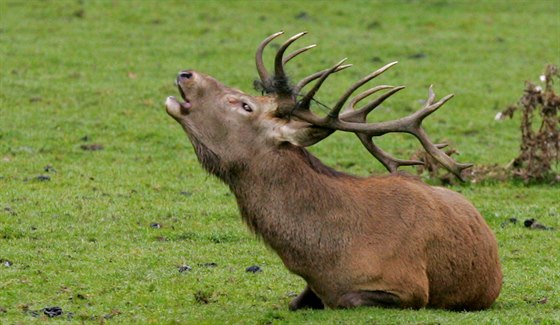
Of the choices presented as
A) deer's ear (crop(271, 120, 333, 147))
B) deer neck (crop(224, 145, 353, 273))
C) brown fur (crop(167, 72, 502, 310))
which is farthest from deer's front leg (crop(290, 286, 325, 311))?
deer's ear (crop(271, 120, 333, 147))

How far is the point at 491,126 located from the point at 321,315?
13188 mm

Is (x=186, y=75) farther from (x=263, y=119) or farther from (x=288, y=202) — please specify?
(x=288, y=202)

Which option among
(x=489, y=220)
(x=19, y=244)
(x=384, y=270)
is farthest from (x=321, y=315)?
(x=489, y=220)

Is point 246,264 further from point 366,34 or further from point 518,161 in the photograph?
point 366,34

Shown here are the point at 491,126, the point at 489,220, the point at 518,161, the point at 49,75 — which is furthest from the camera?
the point at 49,75

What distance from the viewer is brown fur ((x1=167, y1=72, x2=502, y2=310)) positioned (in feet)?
33.5

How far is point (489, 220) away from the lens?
1565cm

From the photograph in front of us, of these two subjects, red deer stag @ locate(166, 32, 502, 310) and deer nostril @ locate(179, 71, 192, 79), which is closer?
red deer stag @ locate(166, 32, 502, 310)

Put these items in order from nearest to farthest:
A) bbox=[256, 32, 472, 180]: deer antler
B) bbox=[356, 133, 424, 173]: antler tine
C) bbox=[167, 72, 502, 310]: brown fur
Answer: bbox=[167, 72, 502, 310]: brown fur
bbox=[256, 32, 472, 180]: deer antler
bbox=[356, 133, 424, 173]: antler tine

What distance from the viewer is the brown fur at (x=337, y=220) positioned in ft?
33.5

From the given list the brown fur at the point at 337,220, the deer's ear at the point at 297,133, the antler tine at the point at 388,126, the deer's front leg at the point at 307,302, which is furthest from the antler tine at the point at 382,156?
the deer's front leg at the point at 307,302

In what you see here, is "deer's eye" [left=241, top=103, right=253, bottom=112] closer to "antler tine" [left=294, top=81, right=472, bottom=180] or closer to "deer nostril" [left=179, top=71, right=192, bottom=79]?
"antler tine" [left=294, top=81, right=472, bottom=180]

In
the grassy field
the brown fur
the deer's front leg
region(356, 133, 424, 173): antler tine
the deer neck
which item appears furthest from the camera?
the grassy field

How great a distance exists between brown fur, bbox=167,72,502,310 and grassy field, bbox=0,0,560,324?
0.34m
